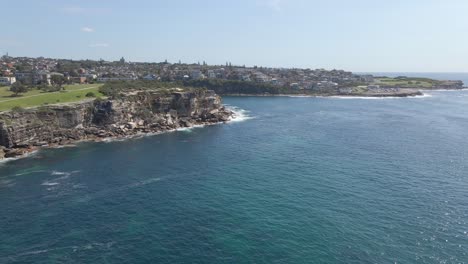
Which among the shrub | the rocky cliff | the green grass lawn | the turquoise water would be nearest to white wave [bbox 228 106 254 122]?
the rocky cliff

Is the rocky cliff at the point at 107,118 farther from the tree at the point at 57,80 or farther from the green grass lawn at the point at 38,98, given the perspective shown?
the tree at the point at 57,80

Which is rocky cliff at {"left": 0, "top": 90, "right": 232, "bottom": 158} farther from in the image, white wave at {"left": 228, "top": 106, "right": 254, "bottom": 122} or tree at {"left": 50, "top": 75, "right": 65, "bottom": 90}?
tree at {"left": 50, "top": 75, "right": 65, "bottom": 90}

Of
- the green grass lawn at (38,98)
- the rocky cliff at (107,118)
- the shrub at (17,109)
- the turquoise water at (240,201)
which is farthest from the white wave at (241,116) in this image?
the shrub at (17,109)

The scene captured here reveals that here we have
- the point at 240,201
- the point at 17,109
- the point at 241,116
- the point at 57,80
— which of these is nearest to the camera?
the point at 240,201

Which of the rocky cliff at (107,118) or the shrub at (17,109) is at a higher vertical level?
the shrub at (17,109)

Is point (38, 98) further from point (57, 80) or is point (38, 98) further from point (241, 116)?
point (241, 116)

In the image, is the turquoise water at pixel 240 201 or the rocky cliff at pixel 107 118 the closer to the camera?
the turquoise water at pixel 240 201

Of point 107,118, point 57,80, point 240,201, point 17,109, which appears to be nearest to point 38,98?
point 17,109

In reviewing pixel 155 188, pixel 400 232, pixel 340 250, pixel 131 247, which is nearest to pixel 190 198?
pixel 155 188
